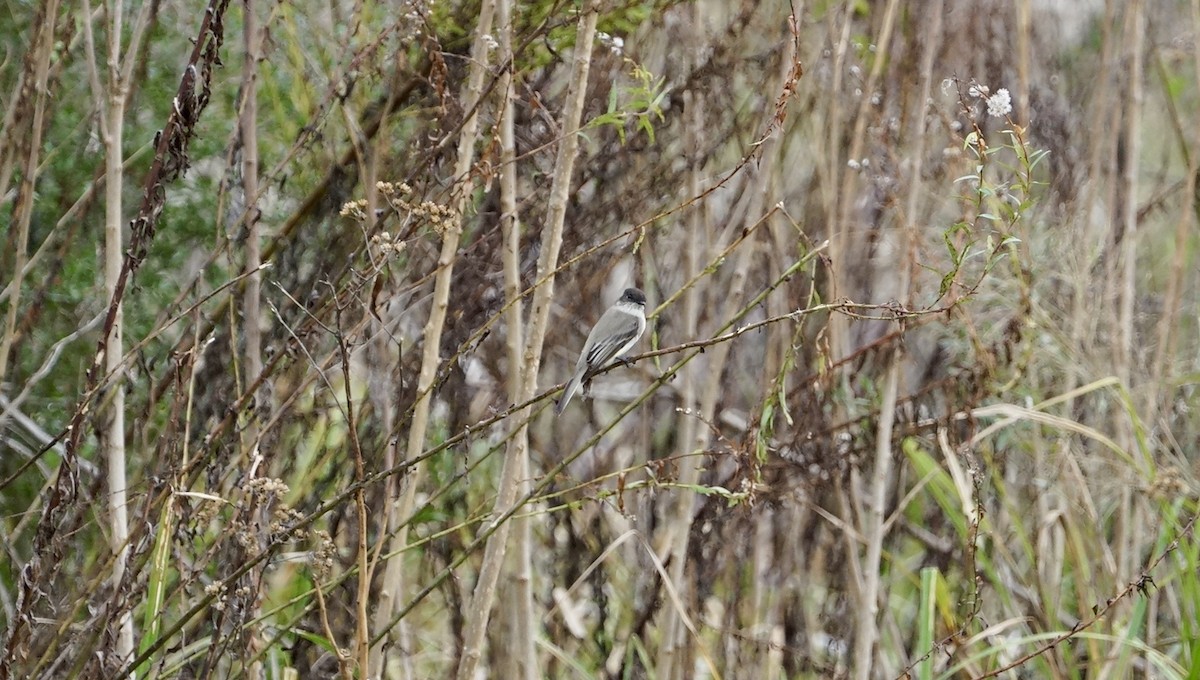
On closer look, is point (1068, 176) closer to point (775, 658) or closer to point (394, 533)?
point (775, 658)

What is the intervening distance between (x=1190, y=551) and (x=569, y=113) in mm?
1731

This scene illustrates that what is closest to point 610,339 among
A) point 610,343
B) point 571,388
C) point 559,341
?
point 610,343

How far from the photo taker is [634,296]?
9.32 feet

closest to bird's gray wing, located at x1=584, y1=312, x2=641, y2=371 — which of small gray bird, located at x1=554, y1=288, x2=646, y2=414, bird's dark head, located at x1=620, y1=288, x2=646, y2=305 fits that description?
small gray bird, located at x1=554, y1=288, x2=646, y2=414

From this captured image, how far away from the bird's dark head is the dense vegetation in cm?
10

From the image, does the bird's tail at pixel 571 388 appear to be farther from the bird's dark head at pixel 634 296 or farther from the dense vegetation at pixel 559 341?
the bird's dark head at pixel 634 296

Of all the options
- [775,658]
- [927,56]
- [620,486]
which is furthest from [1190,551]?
[620,486]

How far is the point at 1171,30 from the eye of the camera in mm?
4582

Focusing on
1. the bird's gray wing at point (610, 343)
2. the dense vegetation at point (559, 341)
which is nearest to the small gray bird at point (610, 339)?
the bird's gray wing at point (610, 343)

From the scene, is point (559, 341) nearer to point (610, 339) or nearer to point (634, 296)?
point (634, 296)

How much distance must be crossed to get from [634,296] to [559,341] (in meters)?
0.68

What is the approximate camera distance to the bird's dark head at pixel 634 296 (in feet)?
9.29

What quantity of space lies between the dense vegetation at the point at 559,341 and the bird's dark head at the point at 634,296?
96mm

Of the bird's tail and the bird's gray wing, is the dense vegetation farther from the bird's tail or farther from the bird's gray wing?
the bird's gray wing
